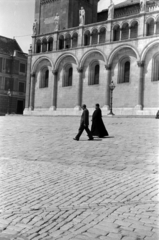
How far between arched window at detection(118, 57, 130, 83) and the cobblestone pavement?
2683 centimetres

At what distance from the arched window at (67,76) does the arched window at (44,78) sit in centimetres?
365

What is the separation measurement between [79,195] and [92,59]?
34890mm

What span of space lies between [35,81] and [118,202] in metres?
41.3

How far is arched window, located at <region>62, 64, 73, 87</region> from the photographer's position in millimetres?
42156

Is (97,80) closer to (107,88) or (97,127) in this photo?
(107,88)

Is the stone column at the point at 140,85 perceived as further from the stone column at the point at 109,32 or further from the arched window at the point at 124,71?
the stone column at the point at 109,32

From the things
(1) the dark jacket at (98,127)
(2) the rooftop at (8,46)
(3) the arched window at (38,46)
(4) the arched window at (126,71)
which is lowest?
(1) the dark jacket at (98,127)

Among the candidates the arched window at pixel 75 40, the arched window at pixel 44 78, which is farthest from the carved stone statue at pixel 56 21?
the arched window at pixel 44 78

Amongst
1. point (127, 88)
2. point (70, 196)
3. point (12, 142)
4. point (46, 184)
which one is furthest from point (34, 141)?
point (127, 88)

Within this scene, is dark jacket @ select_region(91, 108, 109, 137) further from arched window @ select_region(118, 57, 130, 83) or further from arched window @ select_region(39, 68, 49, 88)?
arched window @ select_region(39, 68, 49, 88)

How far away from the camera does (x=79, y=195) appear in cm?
557

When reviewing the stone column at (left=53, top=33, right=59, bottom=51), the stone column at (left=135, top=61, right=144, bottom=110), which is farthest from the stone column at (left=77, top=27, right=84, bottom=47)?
the stone column at (left=135, top=61, right=144, bottom=110)

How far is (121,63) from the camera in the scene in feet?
121

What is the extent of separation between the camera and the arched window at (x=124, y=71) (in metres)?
36.9
